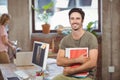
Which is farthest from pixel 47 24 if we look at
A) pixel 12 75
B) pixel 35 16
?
pixel 12 75

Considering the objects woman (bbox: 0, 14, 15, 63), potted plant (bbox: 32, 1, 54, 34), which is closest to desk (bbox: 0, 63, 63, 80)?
woman (bbox: 0, 14, 15, 63)

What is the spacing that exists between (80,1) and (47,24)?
2.92 feet

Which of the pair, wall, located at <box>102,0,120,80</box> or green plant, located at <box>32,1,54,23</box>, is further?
green plant, located at <box>32,1,54,23</box>

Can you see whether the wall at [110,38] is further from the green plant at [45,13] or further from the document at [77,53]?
the document at [77,53]

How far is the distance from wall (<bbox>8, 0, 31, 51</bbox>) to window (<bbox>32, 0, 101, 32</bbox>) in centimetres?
35

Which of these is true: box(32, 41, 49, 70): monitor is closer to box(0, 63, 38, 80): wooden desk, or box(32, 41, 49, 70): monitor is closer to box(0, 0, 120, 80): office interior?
box(0, 63, 38, 80): wooden desk

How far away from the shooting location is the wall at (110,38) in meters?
5.55

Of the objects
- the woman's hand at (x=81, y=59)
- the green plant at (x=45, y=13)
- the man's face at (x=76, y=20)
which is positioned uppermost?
the green plant at (x=45, y=13)

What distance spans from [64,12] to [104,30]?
0.97 meters

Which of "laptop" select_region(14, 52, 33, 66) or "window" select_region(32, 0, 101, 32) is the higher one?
"window" select_region(32, 0, 101, 32)

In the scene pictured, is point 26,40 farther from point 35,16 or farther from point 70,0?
point 70,0

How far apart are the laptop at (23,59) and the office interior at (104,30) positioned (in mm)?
1822

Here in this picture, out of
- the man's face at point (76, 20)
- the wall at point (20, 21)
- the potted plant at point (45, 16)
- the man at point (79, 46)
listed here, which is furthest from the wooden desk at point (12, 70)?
the potted plant at point (45, 16)

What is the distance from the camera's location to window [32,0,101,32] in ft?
19.6
